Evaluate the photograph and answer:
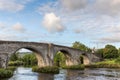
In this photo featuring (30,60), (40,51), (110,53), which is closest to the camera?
(40,51)

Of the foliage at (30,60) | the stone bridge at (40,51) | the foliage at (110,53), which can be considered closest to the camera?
the stone bridge at (40,51)

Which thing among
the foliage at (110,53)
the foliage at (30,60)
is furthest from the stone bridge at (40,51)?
the foliage at (30,60)

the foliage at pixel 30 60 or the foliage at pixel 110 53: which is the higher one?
the foliage at pixel 110 53

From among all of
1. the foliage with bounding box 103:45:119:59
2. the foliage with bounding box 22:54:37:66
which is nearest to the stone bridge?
the foliage with bounding box 103:45:119:59

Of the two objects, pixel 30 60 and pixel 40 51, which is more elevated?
pixel 40 51

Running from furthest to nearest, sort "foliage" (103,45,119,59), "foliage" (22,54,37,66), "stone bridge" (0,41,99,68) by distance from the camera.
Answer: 1. "foliage" (22,54,37,66)
2. "foliage" (103,45,119,59)
3. "stone bridge" (0,41,99,68)

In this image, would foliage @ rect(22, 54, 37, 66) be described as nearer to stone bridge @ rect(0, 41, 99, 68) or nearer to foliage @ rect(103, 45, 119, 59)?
stone bridge @ rect(0, 41, 99, 68)

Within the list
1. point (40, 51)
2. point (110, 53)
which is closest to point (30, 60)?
point (110, 53)

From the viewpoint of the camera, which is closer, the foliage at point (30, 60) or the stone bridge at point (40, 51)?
the stone bridge at point (40, 51)

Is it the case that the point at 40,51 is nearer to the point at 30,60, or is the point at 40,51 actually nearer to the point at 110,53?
the point at 30,60

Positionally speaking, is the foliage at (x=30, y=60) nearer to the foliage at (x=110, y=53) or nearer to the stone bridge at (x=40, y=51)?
the stone bridge at (x=40, y=51)

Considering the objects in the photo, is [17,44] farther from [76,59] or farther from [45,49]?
[76,59]

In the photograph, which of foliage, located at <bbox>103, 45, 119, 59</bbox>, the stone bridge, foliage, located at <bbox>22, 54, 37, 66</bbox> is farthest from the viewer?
foliage, located at <bbox>22, 54, 37, 66</bbox>

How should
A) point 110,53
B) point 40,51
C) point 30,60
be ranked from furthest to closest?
1. point 30,60
2. point 110,53
3. point 40,51
